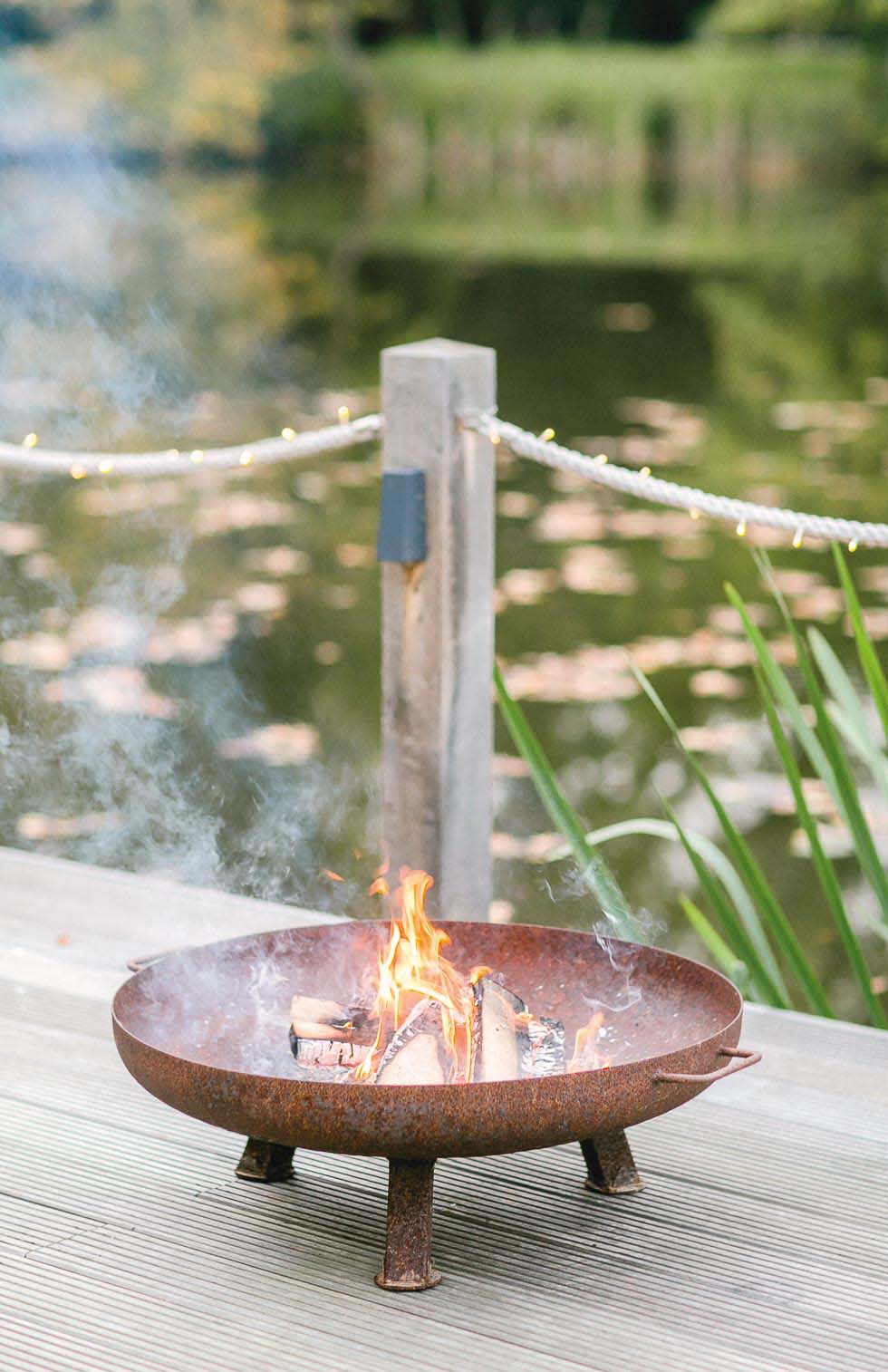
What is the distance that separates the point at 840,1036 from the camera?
2.26 m

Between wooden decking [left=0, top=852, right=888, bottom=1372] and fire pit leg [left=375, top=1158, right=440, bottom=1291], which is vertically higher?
fire pit leg [left=375, top=1158, right=440, bottom=1291]

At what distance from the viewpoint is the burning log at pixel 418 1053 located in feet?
5.59

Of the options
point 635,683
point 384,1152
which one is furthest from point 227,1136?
point 635,683

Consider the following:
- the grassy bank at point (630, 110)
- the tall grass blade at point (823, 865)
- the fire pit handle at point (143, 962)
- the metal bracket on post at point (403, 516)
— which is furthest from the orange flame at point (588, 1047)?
the grassy bank at point (630, 110)

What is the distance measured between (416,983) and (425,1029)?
0.36 feet

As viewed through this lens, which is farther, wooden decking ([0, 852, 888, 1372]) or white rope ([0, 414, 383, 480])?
white rope ([0, 414, 383, 480])

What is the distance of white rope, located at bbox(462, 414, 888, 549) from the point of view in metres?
2.32

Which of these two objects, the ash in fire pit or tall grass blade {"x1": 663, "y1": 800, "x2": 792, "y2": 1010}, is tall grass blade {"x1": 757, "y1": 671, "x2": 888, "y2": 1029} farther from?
the ash in fire pit

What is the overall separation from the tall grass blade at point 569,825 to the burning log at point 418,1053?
61 cm

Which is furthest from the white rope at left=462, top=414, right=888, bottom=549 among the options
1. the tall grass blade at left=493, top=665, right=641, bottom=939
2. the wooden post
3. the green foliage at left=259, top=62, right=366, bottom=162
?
the green foliage at left=259, top=62, right=366, bottom=162

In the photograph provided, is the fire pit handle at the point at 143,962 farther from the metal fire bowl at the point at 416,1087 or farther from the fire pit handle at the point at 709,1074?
the fire pit handle at the point at 709,1074

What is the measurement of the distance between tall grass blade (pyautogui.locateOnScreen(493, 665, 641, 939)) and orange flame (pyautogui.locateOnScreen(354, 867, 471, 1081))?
0.40 metres

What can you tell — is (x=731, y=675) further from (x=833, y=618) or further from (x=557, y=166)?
(x=557, y=166)

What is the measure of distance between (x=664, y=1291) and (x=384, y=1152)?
0.30 m
